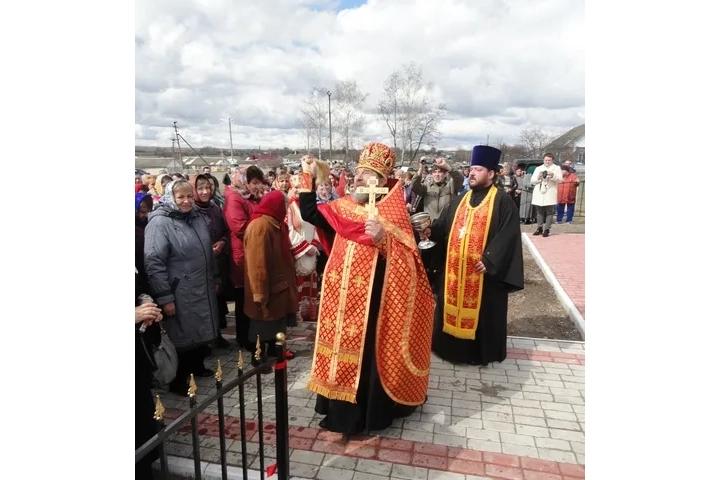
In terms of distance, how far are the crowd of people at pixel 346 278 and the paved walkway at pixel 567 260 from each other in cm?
251

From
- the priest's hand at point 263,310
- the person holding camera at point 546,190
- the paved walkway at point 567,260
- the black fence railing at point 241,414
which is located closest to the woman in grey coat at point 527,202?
the person holding camera at point 546,190

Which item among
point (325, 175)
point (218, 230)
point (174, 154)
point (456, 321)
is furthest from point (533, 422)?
point (174, 154)

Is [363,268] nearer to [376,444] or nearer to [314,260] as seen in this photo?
[376,444]

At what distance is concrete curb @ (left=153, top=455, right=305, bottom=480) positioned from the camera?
3270mm

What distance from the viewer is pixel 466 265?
5.05 m

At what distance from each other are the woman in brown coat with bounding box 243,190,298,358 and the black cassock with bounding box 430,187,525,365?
1.69 m

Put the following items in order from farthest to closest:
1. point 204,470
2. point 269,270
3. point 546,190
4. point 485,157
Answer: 1. point 546,190
2. point 485,157
3. point 269,270
4. point 204,470

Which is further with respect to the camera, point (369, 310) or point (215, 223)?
point (215, 223)

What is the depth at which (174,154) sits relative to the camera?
2462 cm

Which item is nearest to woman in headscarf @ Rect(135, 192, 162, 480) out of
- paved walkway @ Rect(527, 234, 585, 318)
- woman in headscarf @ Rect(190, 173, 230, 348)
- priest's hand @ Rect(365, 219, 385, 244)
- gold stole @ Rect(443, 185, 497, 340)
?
priest's hand @ Rect(365, 219, 385, 244)

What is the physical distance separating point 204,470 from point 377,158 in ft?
8.44

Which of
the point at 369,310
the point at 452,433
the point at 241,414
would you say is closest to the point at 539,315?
the point at 452,433

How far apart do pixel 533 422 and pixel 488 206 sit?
2.16 meters

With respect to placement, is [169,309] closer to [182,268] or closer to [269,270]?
[182,268]
